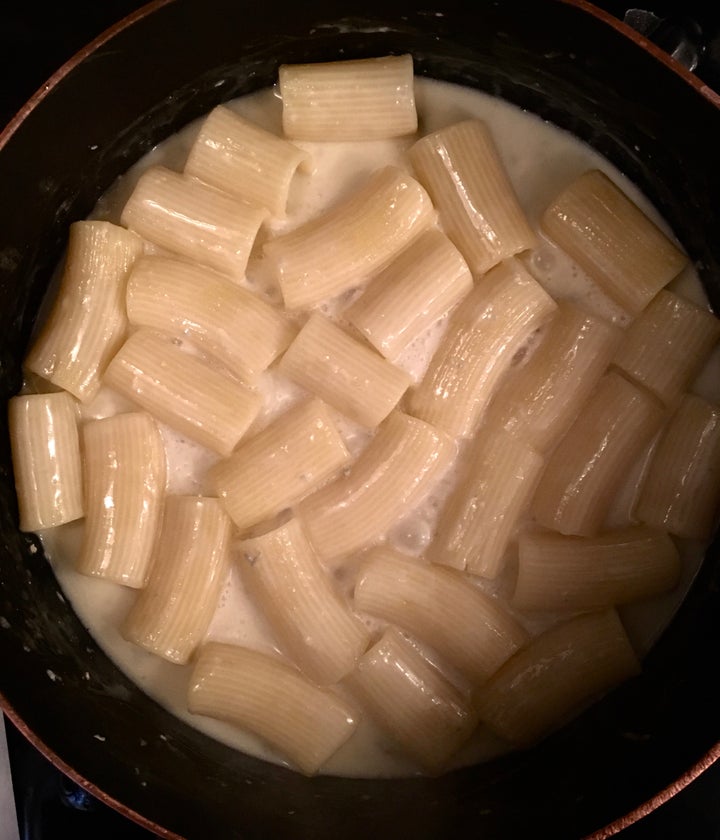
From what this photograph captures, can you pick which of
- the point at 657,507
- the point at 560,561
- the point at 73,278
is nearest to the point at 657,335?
the point at 657,507

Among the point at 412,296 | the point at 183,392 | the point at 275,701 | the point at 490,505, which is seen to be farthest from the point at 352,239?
the point at 275,701

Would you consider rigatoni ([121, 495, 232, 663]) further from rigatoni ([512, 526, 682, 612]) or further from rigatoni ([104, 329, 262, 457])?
rigatoni ([512, 526, 682, 612])

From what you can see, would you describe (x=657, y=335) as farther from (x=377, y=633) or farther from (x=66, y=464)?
(x=66, y=464)

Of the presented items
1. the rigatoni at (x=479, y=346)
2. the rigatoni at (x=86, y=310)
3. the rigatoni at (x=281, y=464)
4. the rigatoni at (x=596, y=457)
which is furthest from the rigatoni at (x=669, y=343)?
the rigatoni at (x=86, y=310)

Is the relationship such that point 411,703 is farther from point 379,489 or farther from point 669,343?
point 669,343

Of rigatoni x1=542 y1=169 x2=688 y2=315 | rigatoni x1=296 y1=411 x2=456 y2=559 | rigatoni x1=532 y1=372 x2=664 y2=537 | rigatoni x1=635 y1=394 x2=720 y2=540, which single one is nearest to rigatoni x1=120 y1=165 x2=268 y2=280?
rigatoni x1=296 y1=411 x2=456 y2=559

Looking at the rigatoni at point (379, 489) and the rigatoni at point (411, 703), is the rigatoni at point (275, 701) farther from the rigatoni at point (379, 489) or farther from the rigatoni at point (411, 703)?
the rigatoni at point (379, 489)

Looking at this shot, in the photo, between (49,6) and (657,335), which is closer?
(657,335)
